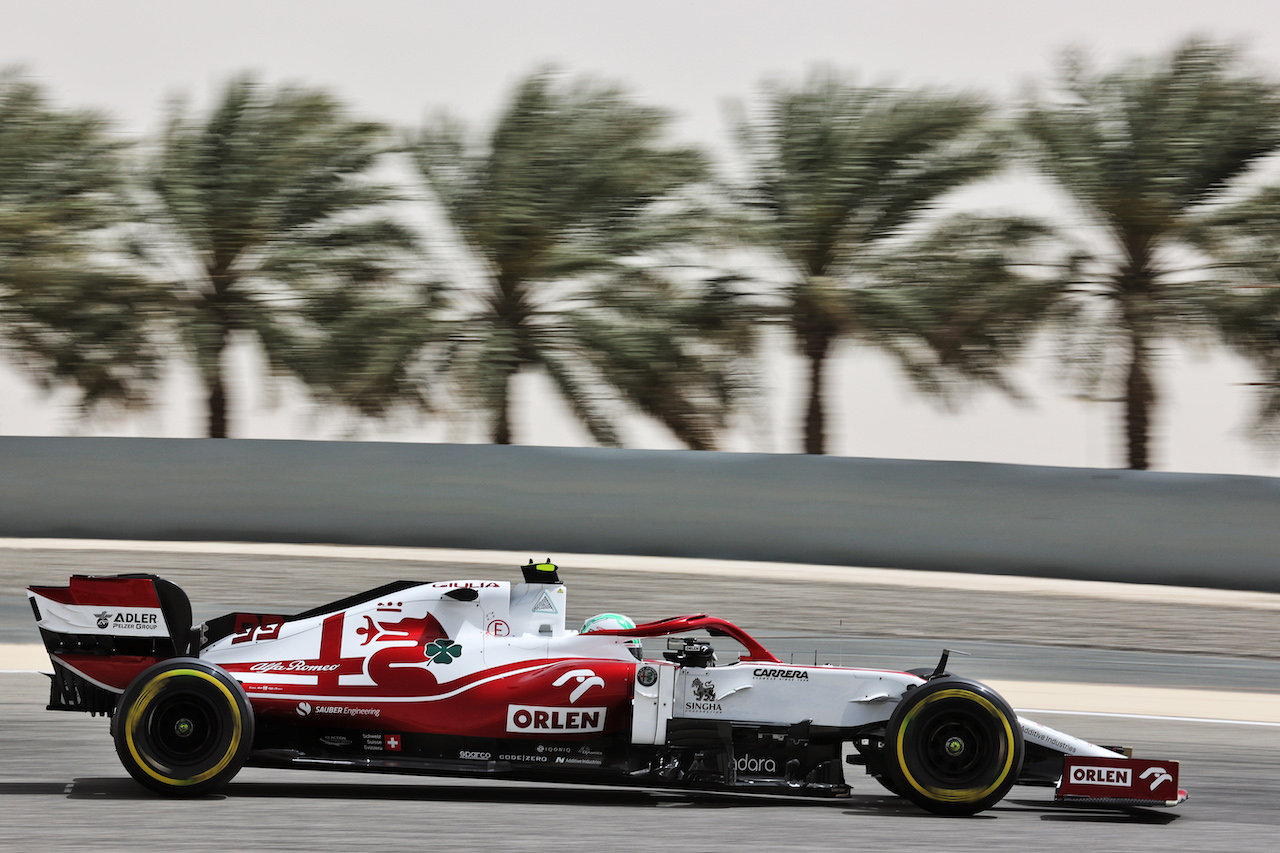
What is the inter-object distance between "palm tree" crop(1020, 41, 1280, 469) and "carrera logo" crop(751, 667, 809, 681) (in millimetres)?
12404

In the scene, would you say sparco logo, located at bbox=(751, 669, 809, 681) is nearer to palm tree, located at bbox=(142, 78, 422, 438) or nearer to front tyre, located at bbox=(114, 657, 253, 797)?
front tyre, located at bbox=(114, 657, 253, 797)

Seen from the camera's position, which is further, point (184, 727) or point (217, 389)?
point (217, 389)

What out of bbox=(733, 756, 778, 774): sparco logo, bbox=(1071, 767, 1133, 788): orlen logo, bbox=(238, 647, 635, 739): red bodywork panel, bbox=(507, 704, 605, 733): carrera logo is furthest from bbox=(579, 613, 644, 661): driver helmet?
bbox=(1071, 767, 1133, 788): orlen logo

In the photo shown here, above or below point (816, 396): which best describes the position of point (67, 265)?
above

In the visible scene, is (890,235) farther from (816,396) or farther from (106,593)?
(106,593)

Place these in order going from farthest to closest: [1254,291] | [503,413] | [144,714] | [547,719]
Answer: [503,413] < [1254,291] < [547,719] < [144,714]

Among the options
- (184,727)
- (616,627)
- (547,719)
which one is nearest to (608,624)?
(616,627)

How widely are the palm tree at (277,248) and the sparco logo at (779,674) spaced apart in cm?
1239

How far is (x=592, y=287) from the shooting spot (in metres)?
17.9

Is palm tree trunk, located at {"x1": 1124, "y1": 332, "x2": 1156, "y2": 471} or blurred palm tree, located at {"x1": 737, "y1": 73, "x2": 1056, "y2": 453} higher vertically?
blurred palm tree, located at {"x1": 737, "y1": 73, "x2": 1056, "y2": 453}

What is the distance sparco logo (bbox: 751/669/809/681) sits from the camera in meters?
6.12

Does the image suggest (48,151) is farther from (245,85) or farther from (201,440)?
(201,440)

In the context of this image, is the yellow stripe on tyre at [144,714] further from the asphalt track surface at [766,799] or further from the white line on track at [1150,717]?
the white line on track at [1150,717]

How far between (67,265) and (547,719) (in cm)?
1418
